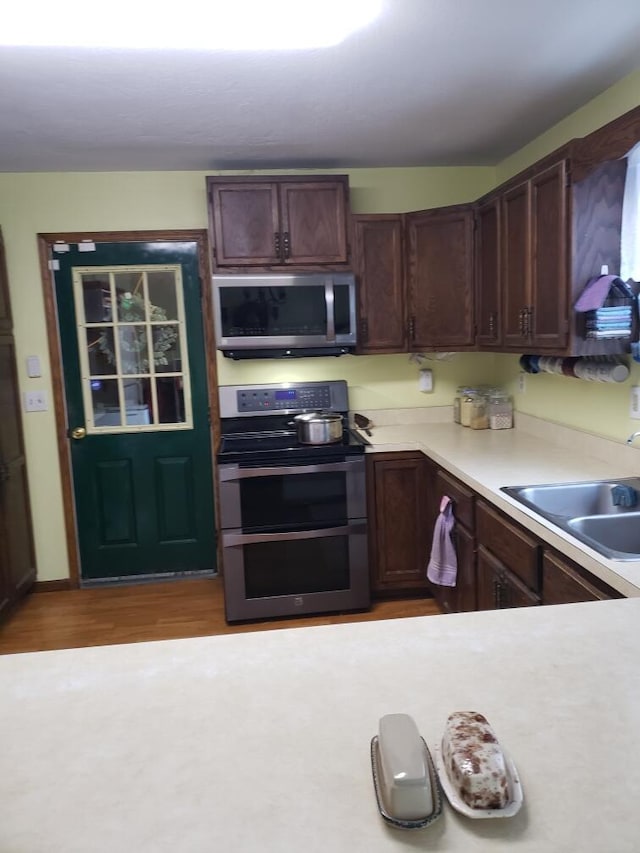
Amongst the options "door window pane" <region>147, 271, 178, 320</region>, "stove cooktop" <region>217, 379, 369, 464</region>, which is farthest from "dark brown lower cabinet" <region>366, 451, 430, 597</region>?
"door window pane" <region>147, 271, 178, 320</region>

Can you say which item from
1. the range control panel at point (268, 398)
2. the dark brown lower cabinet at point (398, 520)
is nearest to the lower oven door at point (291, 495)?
the dark brown lower cabinet at point (398, 520)

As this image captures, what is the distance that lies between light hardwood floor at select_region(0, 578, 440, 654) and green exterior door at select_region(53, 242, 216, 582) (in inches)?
7.9

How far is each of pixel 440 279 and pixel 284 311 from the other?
0.84 m

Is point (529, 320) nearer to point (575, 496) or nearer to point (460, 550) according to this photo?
point (575, 496)

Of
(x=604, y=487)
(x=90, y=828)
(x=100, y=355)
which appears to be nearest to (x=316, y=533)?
(x=604, y=487)

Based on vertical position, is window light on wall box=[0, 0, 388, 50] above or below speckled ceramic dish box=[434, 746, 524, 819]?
above

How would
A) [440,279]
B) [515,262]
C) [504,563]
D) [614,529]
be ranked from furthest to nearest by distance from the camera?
[440,279], [515,262], [504,563], [614,529]

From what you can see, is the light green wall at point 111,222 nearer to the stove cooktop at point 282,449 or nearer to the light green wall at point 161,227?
the light green wall at point 161,227

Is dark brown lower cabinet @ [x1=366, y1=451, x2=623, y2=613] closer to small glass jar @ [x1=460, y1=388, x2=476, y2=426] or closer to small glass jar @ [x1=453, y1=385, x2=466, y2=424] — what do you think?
small glass jar @ [x1=460, y1=388, x2=476, y2=426]

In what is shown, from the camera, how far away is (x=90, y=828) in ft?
2.23

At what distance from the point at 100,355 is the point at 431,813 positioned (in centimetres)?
320

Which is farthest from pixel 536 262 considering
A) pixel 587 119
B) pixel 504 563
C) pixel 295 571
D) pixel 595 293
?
pixel 295 571

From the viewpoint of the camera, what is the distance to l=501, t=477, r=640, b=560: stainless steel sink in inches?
73.2

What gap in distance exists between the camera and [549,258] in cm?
230
